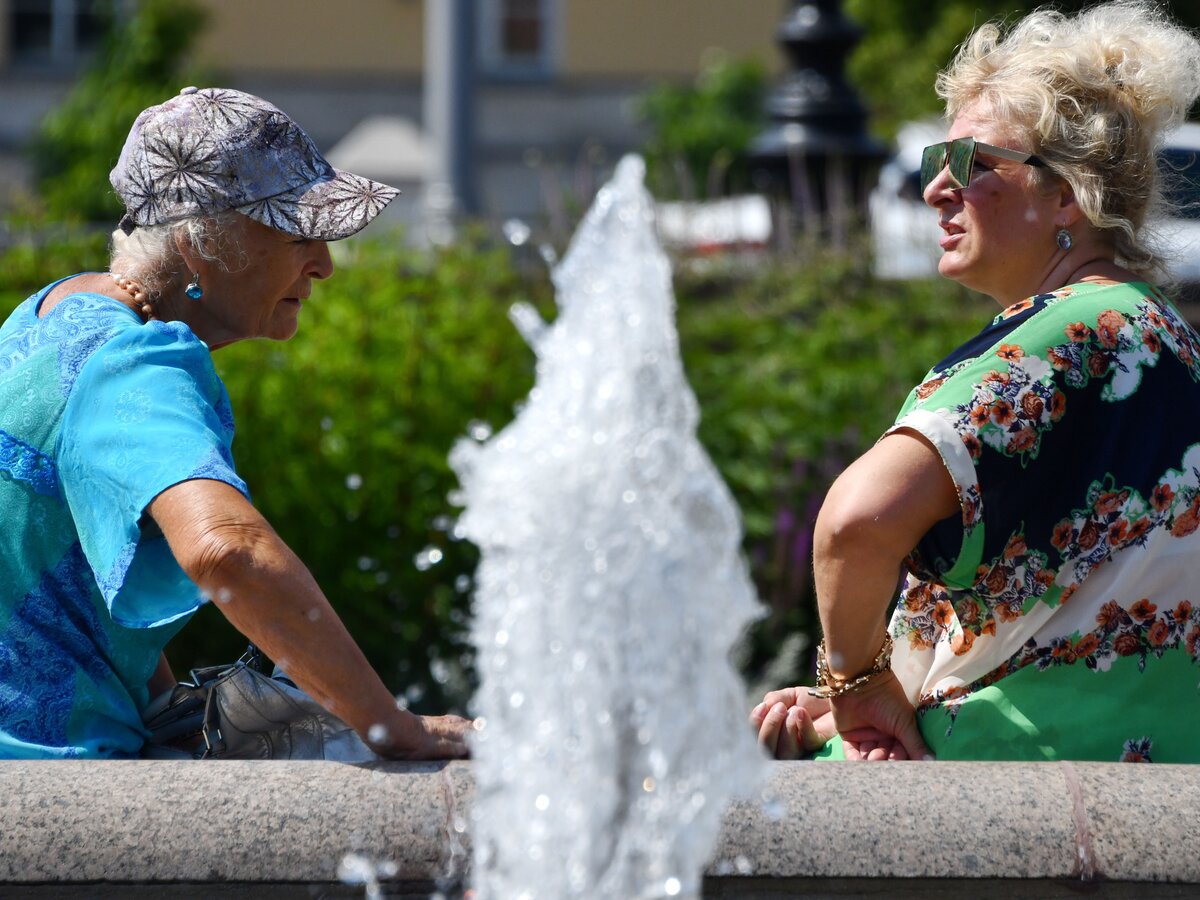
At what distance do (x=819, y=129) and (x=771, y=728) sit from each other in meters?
6.00

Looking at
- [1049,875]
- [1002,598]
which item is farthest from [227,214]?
[1049,875]

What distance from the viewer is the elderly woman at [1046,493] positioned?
2406mm

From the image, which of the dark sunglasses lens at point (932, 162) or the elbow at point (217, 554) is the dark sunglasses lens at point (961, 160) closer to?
the dark sunglasses lens at point (932, 162)

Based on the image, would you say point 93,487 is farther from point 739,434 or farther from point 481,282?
point 481,282

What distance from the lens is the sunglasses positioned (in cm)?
269

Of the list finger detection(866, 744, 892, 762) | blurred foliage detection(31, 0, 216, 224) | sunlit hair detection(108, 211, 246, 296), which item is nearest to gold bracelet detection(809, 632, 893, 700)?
finger detection(866, 744, 892, 762)

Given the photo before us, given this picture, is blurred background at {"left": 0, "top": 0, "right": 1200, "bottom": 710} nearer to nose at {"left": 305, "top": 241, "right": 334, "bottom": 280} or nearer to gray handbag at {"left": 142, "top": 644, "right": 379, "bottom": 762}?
gray handbag at {"left": 142, "top": 644, "right": 379, "bottom": 762}

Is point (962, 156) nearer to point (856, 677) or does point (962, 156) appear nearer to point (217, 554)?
point (856, 677)

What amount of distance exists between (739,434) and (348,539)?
1411 millimetres

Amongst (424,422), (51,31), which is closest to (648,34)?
(51,31)

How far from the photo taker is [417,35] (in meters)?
23.2

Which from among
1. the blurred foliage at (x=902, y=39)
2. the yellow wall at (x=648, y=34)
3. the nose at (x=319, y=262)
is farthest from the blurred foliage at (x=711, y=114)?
the nose at (x=319, y=262)

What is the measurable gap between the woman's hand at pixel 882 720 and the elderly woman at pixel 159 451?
2.11 feet

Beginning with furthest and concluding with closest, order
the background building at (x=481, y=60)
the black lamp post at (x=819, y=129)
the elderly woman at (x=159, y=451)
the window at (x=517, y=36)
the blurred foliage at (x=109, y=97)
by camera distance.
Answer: the window at (x=517, y=36) → the background building at (x=481, y=60) → the blurred foliage at (x=109, y=97) → the black lamp post at (x=819, y=129) → the elderly woman at (x=159, y=451)
